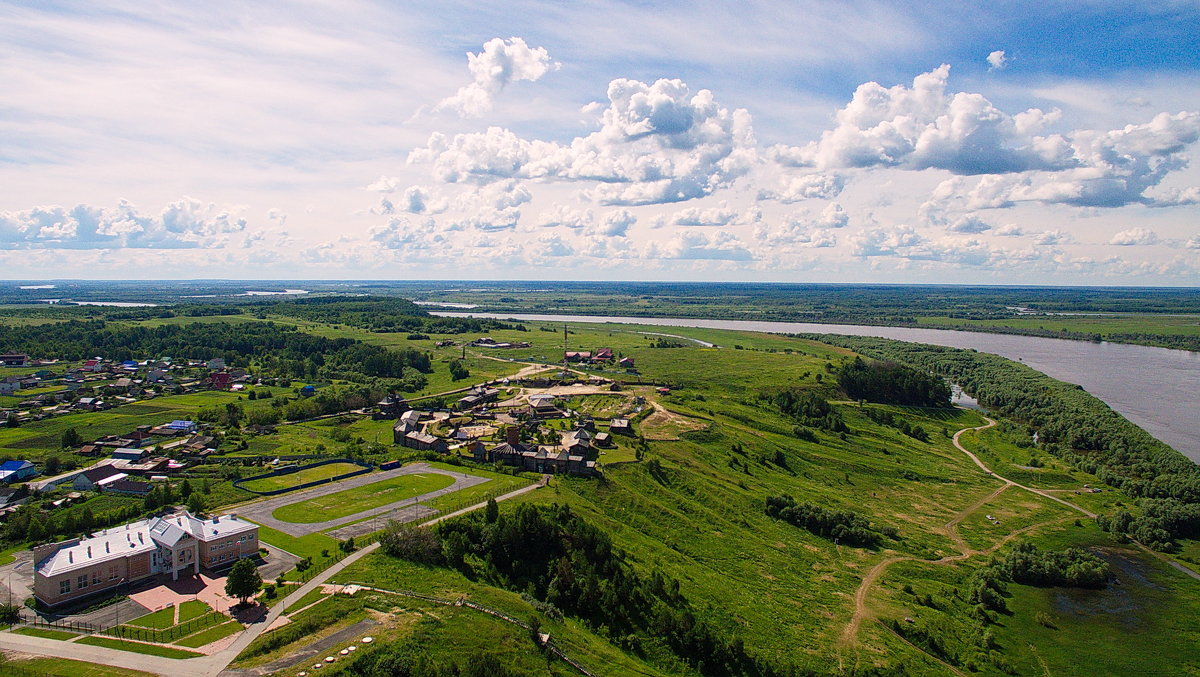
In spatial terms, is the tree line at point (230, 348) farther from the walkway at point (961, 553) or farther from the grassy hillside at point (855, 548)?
the walkway at point (961, 553)

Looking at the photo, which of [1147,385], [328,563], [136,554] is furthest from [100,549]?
[1147,385]

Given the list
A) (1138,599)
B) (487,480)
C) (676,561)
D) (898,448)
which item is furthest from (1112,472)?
(487,480)

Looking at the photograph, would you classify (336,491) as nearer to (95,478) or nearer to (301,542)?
(301,542)

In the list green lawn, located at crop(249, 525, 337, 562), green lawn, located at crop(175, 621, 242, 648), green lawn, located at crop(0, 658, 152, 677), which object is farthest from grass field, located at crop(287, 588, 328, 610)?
green lawn, located at crop(0, 658, 152, 677)

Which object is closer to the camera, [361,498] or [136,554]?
[136,554]

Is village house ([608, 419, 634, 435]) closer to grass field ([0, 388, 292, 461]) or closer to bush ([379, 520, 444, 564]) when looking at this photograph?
bush ([379, 520, 444, 564])

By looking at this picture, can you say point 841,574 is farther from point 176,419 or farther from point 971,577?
point 176,419

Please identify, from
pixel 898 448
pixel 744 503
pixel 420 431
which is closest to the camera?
pixel 744 503
